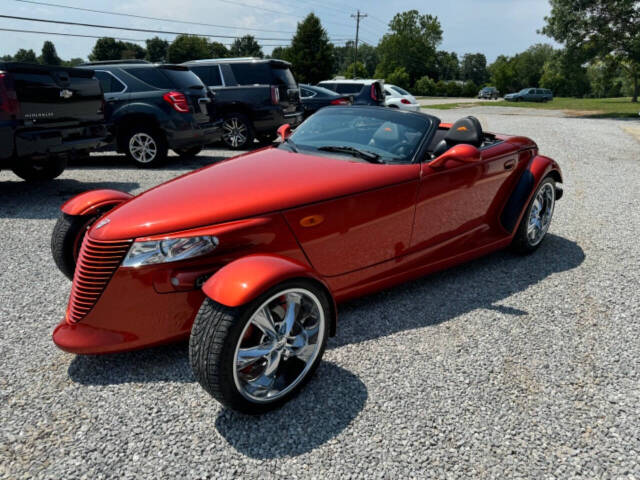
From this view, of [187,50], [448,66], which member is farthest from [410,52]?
[187,50]

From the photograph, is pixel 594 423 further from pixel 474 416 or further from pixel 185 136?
pixel 185 136

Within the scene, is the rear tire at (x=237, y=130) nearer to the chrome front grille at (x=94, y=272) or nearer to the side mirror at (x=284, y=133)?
the side mirror at (x=284, y=133)

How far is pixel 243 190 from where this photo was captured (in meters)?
2.82

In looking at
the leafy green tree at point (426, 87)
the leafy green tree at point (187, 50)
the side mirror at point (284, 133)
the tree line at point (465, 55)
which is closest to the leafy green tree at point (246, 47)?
the tree line at point (465, 55)

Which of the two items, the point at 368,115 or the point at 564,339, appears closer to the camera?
the point at 564,339

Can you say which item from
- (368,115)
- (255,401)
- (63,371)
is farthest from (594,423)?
(63,371)

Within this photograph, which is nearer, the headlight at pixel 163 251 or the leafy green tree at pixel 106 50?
the headlight at pixel 163 251

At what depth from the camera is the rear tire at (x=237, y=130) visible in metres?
10.6

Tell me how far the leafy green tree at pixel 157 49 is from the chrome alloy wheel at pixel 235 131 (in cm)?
10835

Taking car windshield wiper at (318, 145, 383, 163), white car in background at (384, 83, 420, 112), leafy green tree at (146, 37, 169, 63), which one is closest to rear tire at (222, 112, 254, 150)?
car windshield wiper at (318, 145, 383, 163)

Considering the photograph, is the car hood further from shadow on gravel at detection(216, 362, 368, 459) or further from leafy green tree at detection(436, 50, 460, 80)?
leafy green tree at detection(436, 50, 460, 80)

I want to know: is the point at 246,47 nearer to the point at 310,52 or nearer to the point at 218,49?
the point at 218,49

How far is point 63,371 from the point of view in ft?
9.04

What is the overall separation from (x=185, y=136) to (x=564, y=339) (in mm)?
7029
